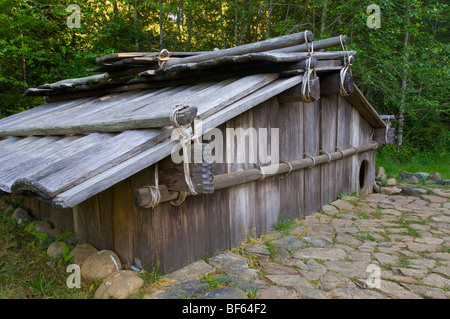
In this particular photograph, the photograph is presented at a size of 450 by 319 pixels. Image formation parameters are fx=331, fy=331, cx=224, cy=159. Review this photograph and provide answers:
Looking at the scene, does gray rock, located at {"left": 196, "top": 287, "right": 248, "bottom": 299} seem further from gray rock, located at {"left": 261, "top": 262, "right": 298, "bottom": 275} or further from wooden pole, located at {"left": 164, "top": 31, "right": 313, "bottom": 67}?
wooden pole, located at {"left": 164, "top": 31, "right": 313, "bottom": 67}

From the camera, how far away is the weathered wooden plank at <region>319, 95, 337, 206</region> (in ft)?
20.0

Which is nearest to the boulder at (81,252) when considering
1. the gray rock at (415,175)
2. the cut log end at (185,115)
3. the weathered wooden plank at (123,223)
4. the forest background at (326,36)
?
the weathered wooden plank at (123,223)

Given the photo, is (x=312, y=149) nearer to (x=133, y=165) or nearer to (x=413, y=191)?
(x=413, y=191)

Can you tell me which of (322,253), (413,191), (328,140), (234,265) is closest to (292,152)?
(328,140)

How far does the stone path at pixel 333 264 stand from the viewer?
3133 mm

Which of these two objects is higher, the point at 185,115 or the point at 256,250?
the point at 185,115

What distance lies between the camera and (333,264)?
12.6ft

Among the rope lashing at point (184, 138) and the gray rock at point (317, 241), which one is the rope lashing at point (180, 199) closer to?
the rope lashing at point (184, 138)

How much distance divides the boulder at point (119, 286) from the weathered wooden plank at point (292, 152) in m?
2.66

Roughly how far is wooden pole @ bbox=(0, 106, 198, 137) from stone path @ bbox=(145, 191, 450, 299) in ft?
5.03

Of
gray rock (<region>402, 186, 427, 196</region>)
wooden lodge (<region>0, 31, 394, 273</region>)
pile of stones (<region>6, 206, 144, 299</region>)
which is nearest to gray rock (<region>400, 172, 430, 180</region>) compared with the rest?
gray rock (<region>402, 186, 427, 196</region>)

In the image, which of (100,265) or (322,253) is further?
(322,253)

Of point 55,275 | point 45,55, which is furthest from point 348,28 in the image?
point 55,275

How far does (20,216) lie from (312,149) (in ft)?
15.7
